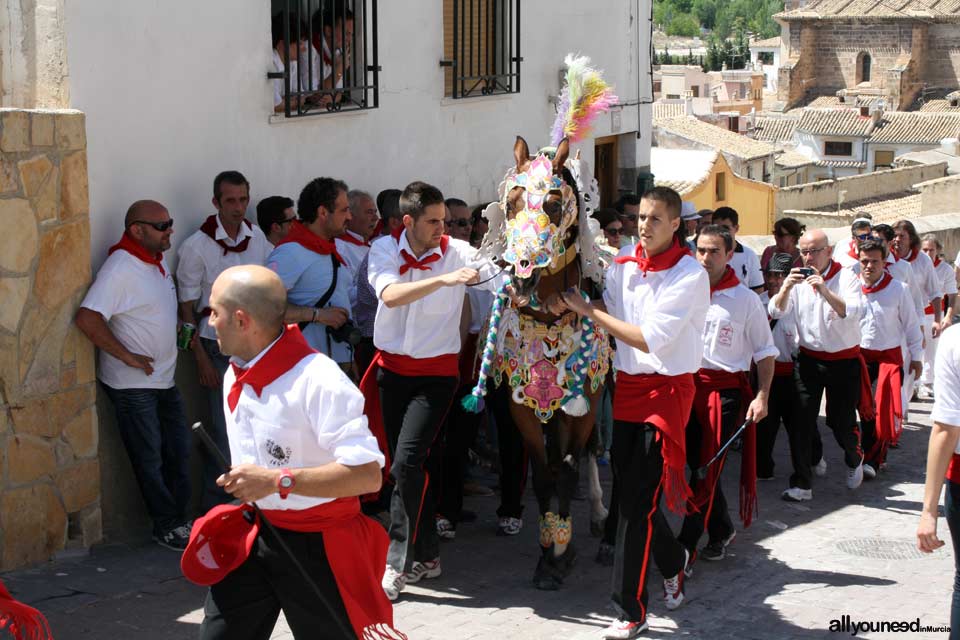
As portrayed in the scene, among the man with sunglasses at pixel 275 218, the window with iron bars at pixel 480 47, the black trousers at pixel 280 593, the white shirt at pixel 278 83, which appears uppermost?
the window with iron bars at pixel 480 47

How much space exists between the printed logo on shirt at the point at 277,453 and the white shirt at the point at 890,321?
6137 mm

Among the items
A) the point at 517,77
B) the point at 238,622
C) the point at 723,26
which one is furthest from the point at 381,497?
the point at 723,26

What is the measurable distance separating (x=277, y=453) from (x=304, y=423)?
150 mm

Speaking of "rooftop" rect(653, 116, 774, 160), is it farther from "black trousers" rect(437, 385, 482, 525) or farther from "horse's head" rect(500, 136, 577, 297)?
"horse's head" rect(500, 136, 577, 297)

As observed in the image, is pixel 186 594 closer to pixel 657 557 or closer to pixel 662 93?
pixel 657 557

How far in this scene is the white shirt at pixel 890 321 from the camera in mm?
9703

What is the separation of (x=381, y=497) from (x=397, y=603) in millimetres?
1557

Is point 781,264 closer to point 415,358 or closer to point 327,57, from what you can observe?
point 327,57

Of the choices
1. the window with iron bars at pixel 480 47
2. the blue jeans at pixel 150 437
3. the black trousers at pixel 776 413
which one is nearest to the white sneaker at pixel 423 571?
the blue jeans at pixel 150 437

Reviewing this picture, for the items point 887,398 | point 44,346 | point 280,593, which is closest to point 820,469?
point 887,398

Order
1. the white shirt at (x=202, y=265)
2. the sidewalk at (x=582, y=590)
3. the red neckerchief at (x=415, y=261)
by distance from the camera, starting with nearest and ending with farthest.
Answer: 1. the sidewalk at (x=582, y=590)
2. the red neckerchief at (x=415, y=261)
3. the white shirt at (x=202, y=265)

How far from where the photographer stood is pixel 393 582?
682cm

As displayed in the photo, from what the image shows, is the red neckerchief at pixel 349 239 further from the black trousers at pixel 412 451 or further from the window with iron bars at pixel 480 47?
the window with iron bars at pixel 480 47

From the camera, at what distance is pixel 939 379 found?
522cm
